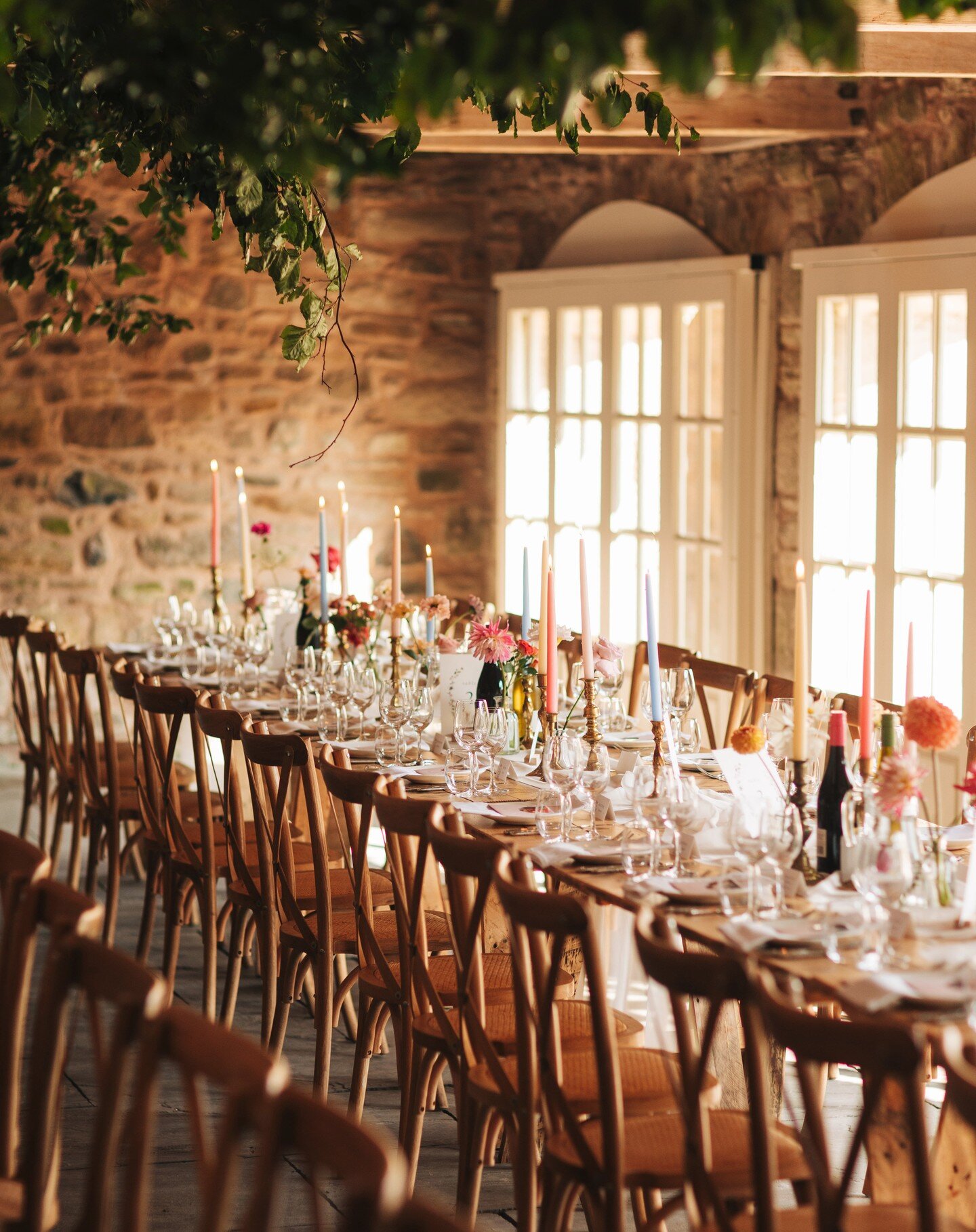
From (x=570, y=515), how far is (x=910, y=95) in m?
2.64

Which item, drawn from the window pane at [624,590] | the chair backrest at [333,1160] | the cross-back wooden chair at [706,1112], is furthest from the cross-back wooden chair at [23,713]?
the chair backrest at [333,1160]

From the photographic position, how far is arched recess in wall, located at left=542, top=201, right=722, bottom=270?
6648 millimetres

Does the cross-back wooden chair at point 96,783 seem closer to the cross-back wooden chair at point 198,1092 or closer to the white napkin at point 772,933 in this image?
the white napkin at point 772,933

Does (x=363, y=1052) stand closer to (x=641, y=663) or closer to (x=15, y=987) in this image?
(x=15, y=987)

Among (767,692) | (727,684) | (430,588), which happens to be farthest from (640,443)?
(767,692)

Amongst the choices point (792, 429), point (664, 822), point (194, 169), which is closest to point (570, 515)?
point (792, 429)

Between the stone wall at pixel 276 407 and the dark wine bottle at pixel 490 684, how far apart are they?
3.08m

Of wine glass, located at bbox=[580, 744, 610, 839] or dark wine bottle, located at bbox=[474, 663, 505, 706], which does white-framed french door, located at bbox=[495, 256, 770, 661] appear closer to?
dark wine bottle, located at bbox=[474, 663, 505, 706]

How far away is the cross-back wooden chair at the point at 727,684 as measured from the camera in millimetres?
4715

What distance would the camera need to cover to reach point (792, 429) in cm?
610

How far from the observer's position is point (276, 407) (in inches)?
310

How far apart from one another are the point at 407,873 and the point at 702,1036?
107 centimetres

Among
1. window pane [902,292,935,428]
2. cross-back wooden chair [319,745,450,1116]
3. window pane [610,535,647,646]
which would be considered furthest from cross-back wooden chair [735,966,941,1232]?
window pane [610,535,647,646]

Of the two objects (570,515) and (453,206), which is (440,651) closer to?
(570,515)
